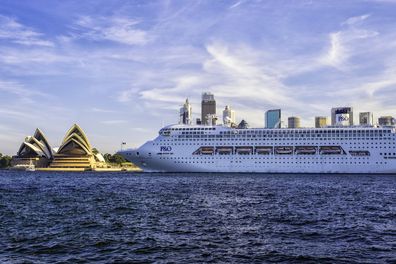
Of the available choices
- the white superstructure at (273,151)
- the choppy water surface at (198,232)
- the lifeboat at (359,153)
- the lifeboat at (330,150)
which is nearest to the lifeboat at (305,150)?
the white superstructure at (273,151)

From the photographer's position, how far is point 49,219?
23625 mm

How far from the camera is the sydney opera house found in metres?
152

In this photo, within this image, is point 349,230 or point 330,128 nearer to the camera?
point 349,230

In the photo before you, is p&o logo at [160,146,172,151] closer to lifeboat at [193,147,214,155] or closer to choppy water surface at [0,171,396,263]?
lifeboat at [193,147,214,155]

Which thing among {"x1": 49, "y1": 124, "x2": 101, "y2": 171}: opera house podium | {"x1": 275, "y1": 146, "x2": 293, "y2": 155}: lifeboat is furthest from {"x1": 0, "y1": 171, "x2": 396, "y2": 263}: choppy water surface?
{"x1": 49, "y1": 124, "x2": 101, "y2": 171}: opera house podium

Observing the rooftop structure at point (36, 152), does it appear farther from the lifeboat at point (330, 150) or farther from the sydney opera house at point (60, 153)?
the lifeboat at point (330, 150)

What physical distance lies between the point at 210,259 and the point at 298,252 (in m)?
3.30

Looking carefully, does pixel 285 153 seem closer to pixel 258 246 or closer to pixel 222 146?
pixel 222 146

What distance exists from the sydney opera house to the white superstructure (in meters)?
67.2

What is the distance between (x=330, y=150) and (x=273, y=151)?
1079 centimetres

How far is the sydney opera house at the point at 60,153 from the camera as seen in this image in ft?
500

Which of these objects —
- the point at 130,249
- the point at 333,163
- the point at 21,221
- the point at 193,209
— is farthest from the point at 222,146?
the point at 130,249

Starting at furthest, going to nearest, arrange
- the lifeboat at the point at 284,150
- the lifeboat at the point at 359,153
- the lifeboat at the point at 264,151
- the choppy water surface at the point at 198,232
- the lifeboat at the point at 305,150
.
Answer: the lifeboat at the point at 264,151 → the lifeboat at the point at 284,150 → the lifeboat at the point at 305,150 → the lifeboat at the point at 359,153 → the choppy water surface at the point at 198,232

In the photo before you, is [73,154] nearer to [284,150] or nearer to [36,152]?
[36,152]
